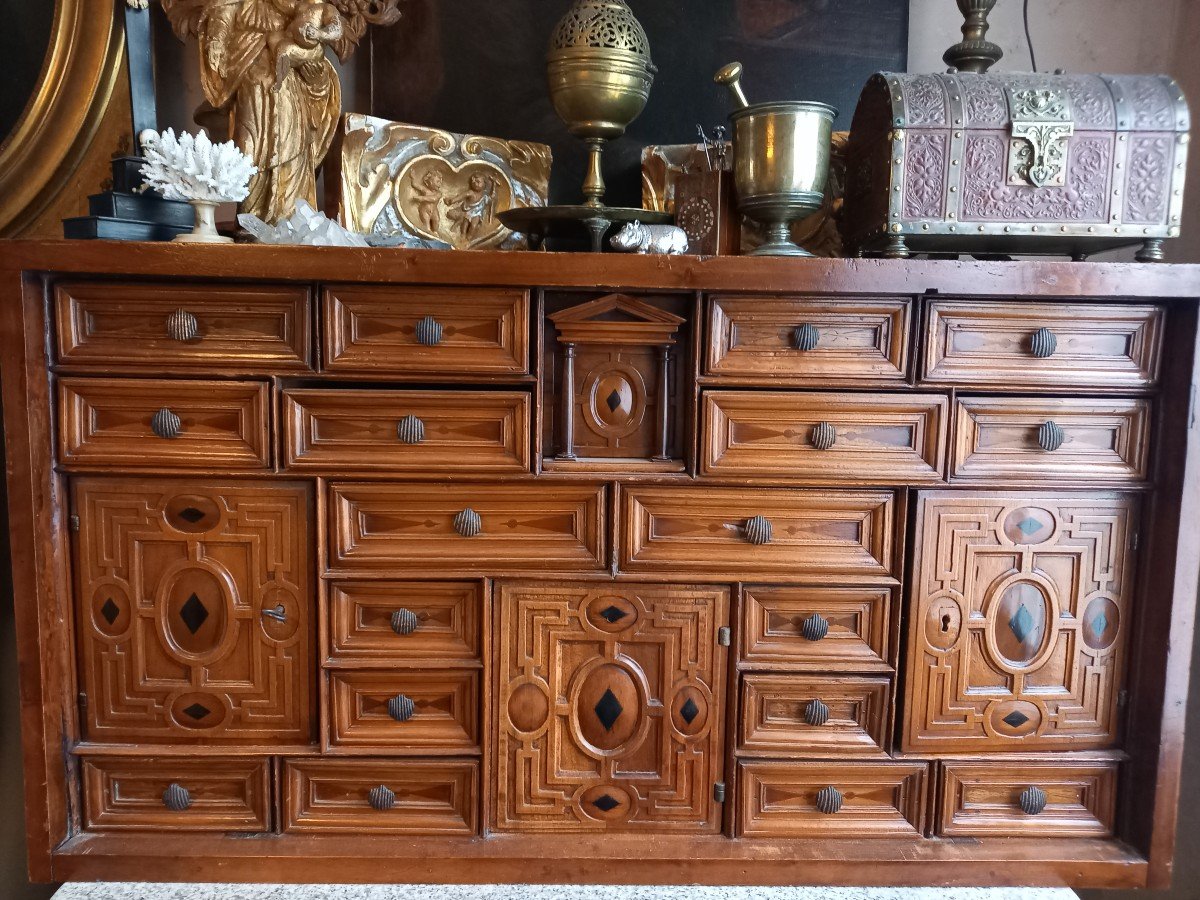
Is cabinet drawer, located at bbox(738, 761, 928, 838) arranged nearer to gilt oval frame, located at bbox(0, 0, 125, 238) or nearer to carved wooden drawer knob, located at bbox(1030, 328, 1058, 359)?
carved wooden drawer knob, located at bbox(1030, 328, 1058, 359)

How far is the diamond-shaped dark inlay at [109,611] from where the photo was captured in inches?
52.0

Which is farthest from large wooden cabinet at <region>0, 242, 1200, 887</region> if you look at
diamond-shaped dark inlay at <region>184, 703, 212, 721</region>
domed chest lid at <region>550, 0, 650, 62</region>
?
domed chest lid at <region>550, 0, 650, 62</region>

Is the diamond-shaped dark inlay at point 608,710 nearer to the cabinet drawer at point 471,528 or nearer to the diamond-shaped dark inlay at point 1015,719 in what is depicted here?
the cabinet drawer at point 471,528

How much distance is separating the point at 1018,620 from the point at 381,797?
118 cm

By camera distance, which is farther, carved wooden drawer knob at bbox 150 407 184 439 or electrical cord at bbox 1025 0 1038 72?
electrical cord at bbox 1025 0 1038 72

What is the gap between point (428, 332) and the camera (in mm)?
1266

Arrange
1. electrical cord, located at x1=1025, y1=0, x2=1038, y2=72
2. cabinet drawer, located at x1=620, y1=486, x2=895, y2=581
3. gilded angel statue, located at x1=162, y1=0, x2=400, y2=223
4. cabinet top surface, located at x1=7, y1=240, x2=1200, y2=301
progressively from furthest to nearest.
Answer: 1. electrical cord, located at x1=1025, y1=0, x2=1038, y2=72
2. gilded angel statue, located at x1=162, y1=0, x2=400, y2=223
3. cabinet drawer, located at x1=620, y1=486, x2=895, y2=581
4. cabinet top surface, located at x1=7, y1=240, x2=1200, y2=301

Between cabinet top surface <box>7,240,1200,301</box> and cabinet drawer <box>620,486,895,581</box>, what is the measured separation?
352 mm

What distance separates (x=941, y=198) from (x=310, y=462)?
3.88ft

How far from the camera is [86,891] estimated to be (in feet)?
4.34

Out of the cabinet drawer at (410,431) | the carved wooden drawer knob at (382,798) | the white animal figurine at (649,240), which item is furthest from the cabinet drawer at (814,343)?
the carved wooden drawer knob at (382,798)

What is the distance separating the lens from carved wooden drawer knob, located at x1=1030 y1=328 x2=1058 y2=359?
4.20ft

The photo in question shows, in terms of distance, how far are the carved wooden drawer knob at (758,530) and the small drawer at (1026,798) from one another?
0.54m

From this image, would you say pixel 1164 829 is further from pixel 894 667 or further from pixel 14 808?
pixel 14 808
